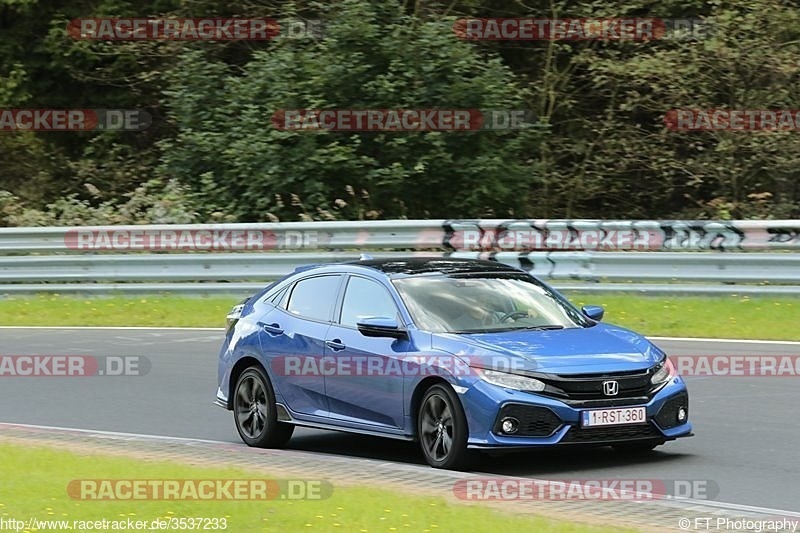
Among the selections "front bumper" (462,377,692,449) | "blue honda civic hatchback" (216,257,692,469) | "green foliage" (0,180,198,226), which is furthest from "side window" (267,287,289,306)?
"green foliage" (0,180,198,226)

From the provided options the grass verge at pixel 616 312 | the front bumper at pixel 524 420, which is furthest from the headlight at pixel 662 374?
the grass verge at pixel 616 312

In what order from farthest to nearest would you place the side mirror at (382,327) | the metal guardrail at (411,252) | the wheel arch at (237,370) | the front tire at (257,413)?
the metal guardrail at (411,252)
the wheel arch at (237,370)
the front tire at (257,413)
the side mirror at (382,327)

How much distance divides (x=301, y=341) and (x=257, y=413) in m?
0.83

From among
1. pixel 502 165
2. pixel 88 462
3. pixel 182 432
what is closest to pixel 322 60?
pixel 502 165

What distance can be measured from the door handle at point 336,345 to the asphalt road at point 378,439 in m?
0.85

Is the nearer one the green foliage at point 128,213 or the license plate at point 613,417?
the license plate at point 613,417

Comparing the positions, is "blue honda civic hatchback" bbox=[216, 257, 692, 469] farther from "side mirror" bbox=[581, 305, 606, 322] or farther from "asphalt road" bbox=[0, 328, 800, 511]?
"asphalt road" bbox=[0, 328, 800, 511]

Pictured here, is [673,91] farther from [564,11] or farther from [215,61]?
[215,61]

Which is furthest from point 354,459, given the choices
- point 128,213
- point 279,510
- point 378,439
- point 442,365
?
point 128,213

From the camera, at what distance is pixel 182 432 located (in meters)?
12.3

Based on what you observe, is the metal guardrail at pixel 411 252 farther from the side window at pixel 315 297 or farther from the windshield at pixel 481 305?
the side window at pixel 315 297

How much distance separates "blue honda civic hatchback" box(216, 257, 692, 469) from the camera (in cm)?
959

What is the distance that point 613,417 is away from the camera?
31.7 ft

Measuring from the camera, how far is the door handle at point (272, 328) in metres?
11.6
